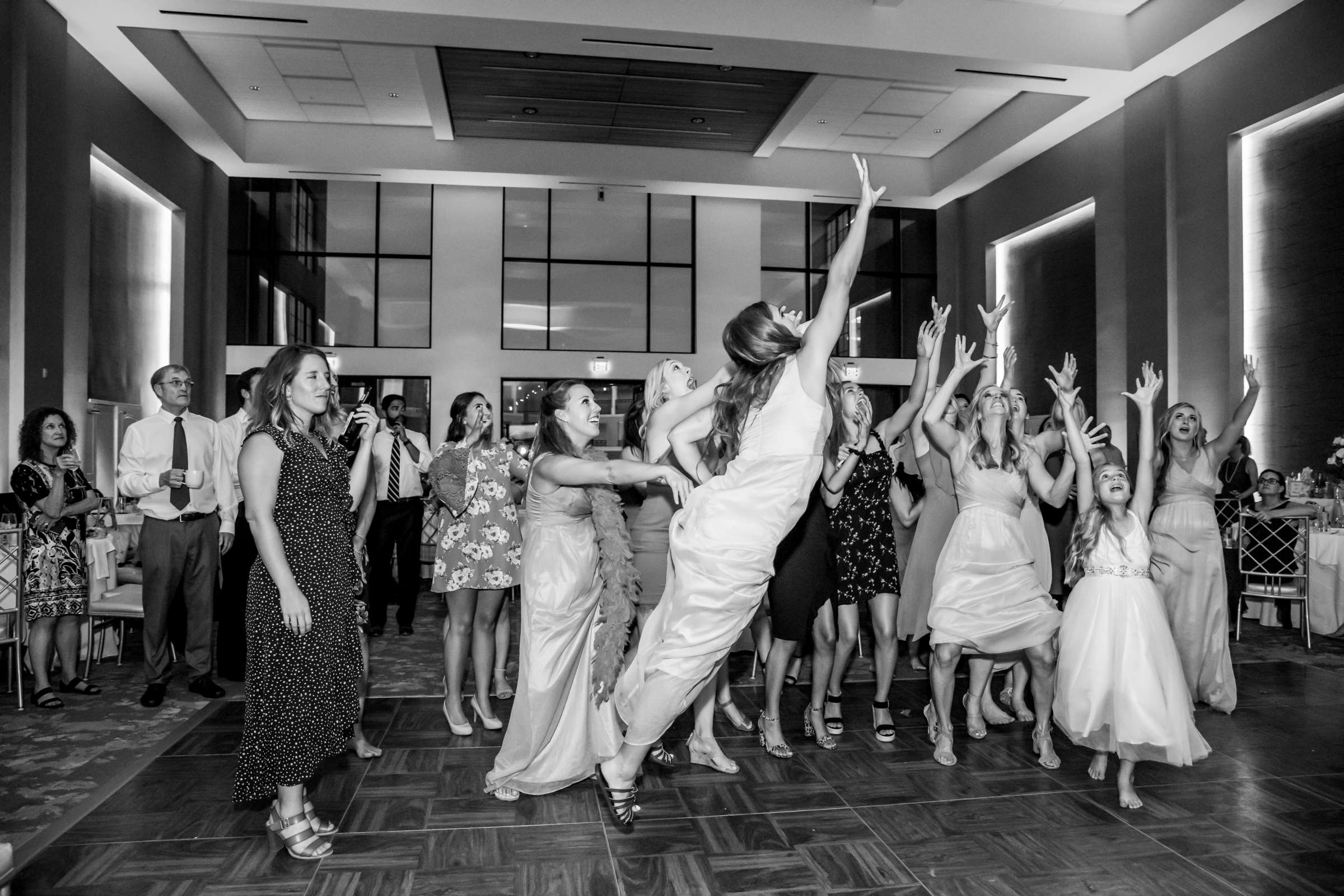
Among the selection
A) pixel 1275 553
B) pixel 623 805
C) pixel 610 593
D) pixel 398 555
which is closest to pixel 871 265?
pixel 1275 553

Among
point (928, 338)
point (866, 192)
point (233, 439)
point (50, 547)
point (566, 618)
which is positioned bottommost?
point (566, 618)

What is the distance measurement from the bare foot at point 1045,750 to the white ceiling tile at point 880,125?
26.2 ft

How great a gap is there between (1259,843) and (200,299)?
1069 centimetres

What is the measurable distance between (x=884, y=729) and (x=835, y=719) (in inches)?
8.4

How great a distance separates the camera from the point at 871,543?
3.88 metres

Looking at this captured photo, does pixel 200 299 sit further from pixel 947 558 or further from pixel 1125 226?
pixel 1125 226

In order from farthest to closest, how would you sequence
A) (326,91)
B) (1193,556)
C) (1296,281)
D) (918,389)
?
1. (326,91)
2. (1296,281)
3. (1193,556)
4. (918,389)

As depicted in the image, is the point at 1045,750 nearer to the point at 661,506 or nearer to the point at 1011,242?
the point at 661,506

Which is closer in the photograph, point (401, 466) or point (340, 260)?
point (401, 466)

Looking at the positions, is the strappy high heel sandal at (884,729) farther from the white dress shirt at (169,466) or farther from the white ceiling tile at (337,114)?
the white ceiling tile at (337,114)

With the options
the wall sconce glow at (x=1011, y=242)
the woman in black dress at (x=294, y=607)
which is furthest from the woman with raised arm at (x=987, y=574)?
the wall sconce glow at (x=1011, y=242)

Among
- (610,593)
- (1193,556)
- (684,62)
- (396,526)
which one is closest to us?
(610,593)

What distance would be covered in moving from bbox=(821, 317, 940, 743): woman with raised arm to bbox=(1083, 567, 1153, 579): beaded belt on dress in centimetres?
85

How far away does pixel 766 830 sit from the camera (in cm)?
280
